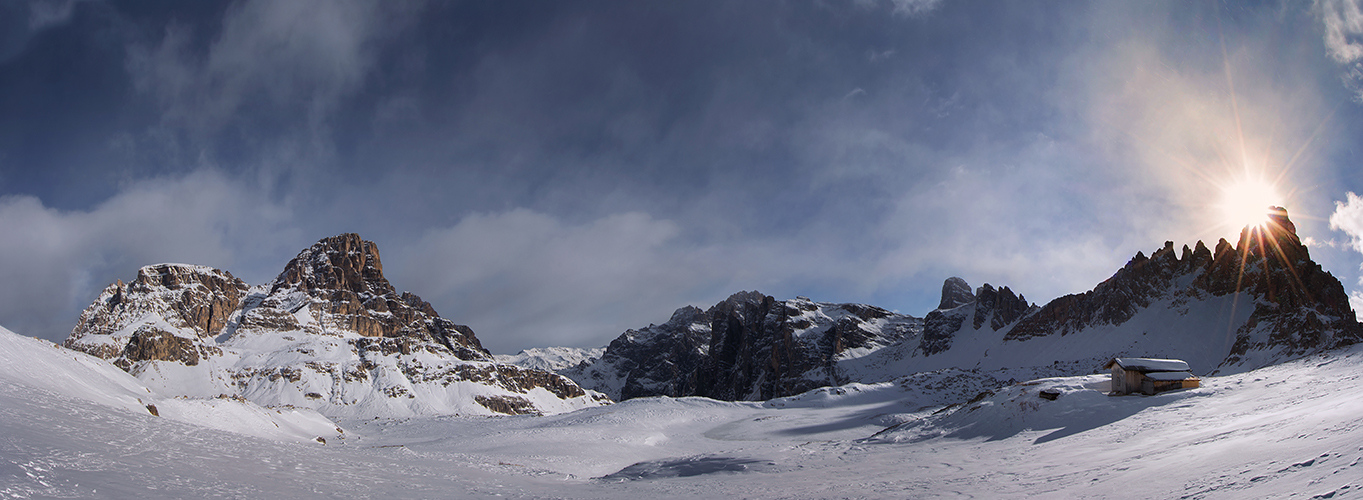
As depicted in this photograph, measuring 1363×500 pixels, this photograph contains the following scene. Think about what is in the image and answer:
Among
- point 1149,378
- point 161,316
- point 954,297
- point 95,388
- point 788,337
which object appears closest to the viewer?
point 95,388

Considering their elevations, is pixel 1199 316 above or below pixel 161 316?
below

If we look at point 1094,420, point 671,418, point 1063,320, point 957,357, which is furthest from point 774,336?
point 1094,420

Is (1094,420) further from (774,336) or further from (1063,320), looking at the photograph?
(774,336)

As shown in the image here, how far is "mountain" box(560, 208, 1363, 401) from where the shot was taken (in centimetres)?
9000

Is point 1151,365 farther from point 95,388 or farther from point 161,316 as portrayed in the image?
point 161,316

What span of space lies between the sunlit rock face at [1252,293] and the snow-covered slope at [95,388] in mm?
114740

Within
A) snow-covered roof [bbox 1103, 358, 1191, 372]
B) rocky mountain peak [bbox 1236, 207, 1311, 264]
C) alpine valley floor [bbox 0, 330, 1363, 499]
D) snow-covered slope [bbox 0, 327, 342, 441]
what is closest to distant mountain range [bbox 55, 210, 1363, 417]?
rocky mountain peak [bbox 1236, 207, 1311, 264]

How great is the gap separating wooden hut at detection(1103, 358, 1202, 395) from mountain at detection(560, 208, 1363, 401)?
64.0 meters

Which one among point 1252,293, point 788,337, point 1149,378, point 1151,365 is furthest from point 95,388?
point 788,337

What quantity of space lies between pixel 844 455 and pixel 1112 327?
116 meters

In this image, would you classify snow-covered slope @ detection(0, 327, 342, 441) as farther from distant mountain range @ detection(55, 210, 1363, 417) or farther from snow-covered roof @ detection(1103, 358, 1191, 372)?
distant mountain range @ detection(55, 210, 1363, 417)

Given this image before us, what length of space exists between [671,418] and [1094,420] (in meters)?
44.2

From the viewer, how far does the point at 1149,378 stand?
119 ft

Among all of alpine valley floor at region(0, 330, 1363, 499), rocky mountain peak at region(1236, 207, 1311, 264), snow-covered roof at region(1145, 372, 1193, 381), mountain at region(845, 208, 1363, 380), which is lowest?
alpine valley floor at region(0, 330, 1363, 499)
